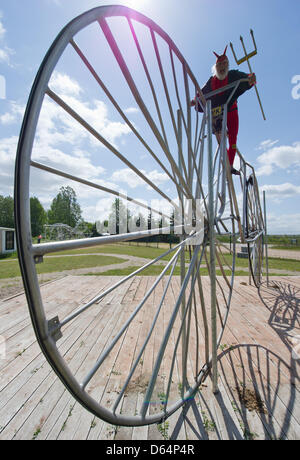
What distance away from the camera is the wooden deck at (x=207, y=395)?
139cm

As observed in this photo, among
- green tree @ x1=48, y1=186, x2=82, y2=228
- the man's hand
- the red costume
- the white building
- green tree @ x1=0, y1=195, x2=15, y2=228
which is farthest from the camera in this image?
green tree @ x1=0, y1=195, x2=15, y2=228

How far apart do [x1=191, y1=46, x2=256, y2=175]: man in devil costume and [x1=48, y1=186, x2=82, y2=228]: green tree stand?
32572mm

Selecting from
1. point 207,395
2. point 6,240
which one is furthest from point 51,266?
point 6,240

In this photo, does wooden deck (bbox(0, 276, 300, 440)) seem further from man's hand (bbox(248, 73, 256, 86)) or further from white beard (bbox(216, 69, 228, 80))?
white beard (bbox(216, 69, 228, 80))

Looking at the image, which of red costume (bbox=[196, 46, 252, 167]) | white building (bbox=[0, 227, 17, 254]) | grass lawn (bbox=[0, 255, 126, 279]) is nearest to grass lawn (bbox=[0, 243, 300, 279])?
grass lawn (bbox=[0, 255, 126, 279])

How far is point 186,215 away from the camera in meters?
1.72

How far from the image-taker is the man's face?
7.74 ft

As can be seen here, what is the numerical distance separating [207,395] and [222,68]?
3.22m

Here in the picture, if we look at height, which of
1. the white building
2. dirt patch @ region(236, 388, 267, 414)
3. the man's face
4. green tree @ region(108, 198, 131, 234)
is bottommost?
dirt patch @ region(236, 388, 267, 414)

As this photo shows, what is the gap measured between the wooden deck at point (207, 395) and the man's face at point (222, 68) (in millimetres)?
3080

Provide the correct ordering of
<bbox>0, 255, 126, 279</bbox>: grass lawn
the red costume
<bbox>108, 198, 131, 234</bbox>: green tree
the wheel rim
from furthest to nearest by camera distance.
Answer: <bbox>0, 255, 126, 279</bbox>: grass lawn, the wheel rim, the red costume, <bbox>108, 198, 131, 234</bbox>: green tree

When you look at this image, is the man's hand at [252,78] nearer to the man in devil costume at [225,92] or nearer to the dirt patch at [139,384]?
the man in devil costume at [225,92]

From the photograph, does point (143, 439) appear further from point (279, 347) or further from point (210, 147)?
point (210, 147)

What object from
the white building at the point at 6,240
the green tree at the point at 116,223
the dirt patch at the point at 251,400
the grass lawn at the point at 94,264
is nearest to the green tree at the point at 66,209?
the white building at the point at 6,240
